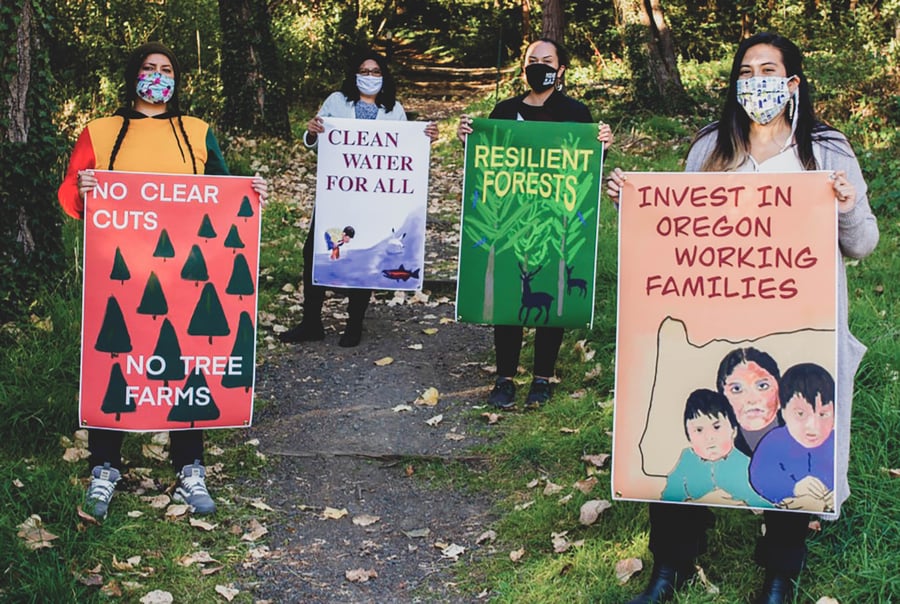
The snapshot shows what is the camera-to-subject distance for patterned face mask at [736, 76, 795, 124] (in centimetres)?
365

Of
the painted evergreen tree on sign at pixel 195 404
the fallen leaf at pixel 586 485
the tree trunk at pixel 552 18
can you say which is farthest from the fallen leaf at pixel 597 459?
the tree trunk at pixel 552 18

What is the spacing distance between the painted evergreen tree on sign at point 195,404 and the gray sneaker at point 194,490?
237 millimetres

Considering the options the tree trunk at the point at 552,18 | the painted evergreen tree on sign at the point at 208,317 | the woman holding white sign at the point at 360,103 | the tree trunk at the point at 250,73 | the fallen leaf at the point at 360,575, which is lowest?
the fallen leaf at the point at 360,575

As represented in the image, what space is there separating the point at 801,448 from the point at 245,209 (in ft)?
8.78

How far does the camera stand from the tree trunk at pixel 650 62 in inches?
559

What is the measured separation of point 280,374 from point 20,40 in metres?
2.57

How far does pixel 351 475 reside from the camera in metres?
5.38

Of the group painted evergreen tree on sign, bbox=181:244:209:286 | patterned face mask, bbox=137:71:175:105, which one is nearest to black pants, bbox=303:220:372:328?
painted evergreen tree on sign, bbox=181:244:209:286

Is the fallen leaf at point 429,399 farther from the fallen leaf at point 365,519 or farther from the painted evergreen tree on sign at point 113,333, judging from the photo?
the painted evergreen tree on sign at point 113,333

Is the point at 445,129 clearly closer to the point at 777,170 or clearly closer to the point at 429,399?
the point at 429,399

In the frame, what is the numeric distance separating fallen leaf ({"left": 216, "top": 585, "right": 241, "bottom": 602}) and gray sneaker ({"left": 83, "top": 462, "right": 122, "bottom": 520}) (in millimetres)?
698

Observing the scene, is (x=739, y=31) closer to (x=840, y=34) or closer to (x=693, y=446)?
(x=840, y=34)

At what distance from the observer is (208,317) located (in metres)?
4.77

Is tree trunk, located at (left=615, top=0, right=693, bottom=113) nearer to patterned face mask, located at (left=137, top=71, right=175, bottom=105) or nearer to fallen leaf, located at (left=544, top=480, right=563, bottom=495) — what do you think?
fallen leaf, located at (left=544, top=480, right=563, bottom=495)
